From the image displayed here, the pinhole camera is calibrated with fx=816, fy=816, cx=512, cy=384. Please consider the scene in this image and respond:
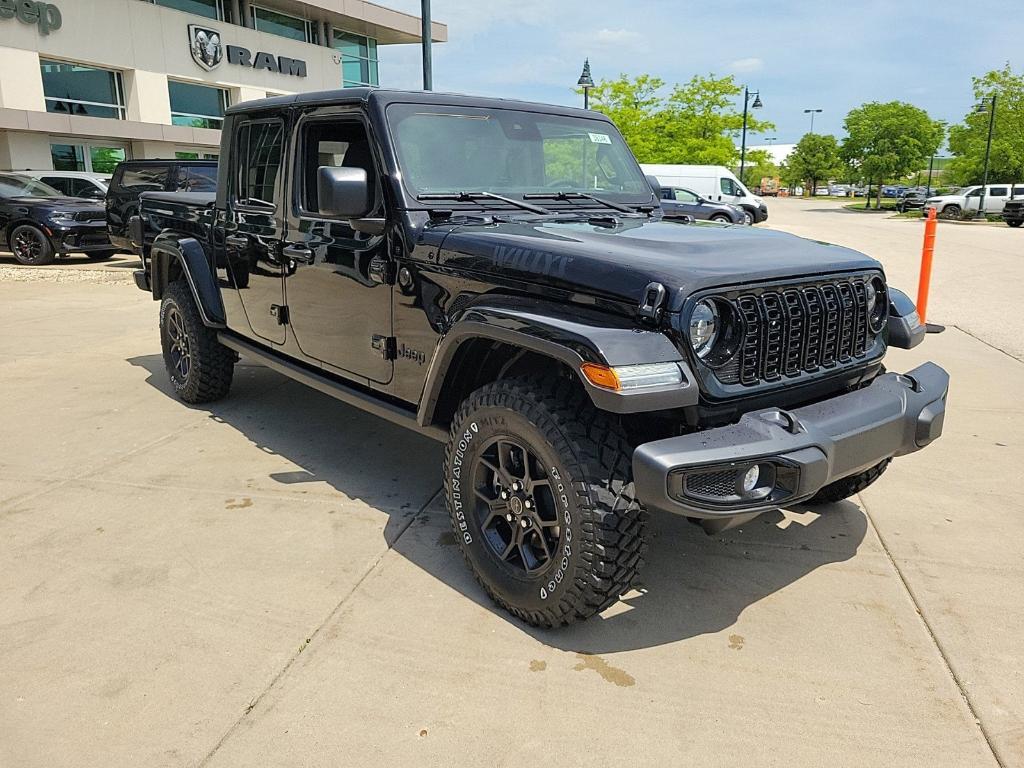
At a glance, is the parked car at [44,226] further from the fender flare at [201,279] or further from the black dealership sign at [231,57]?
the black dealership sign at [231,57]

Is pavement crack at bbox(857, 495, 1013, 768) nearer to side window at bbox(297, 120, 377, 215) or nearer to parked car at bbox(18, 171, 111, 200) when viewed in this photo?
side window at bbox(297, 120, 377, 215)

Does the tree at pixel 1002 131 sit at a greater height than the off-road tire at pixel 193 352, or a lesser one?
greater

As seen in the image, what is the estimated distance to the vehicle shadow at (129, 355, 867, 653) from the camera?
3.01m

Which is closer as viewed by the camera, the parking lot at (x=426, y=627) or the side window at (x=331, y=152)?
the parking lot at (x=426, y=627)

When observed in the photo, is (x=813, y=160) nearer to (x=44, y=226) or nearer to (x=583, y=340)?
(x=44, y=226)

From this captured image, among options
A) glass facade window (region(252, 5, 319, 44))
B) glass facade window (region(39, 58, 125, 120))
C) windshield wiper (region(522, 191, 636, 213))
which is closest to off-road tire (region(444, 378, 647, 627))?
windshield wiper (region(522, 191, 636, 213))

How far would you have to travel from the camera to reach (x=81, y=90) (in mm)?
22203

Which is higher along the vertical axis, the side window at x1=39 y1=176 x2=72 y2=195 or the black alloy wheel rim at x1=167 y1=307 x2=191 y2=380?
the side window at x1=39 y1=176 x2=72 y2=195

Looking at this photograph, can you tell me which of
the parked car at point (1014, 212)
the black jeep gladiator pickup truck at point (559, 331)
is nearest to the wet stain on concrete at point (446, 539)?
the black jeep gladiator pickup truck at point (559, 331)

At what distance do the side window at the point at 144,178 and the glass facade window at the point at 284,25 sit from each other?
17.0 meters

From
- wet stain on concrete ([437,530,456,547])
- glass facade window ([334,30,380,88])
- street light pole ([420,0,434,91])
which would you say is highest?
glass facade window ([334,30,380,88])

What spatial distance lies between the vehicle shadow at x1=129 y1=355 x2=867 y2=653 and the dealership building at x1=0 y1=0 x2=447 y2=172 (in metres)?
18.8

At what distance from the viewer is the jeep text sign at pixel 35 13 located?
19.5 metres

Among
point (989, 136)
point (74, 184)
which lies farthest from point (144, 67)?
point (989, 136)
